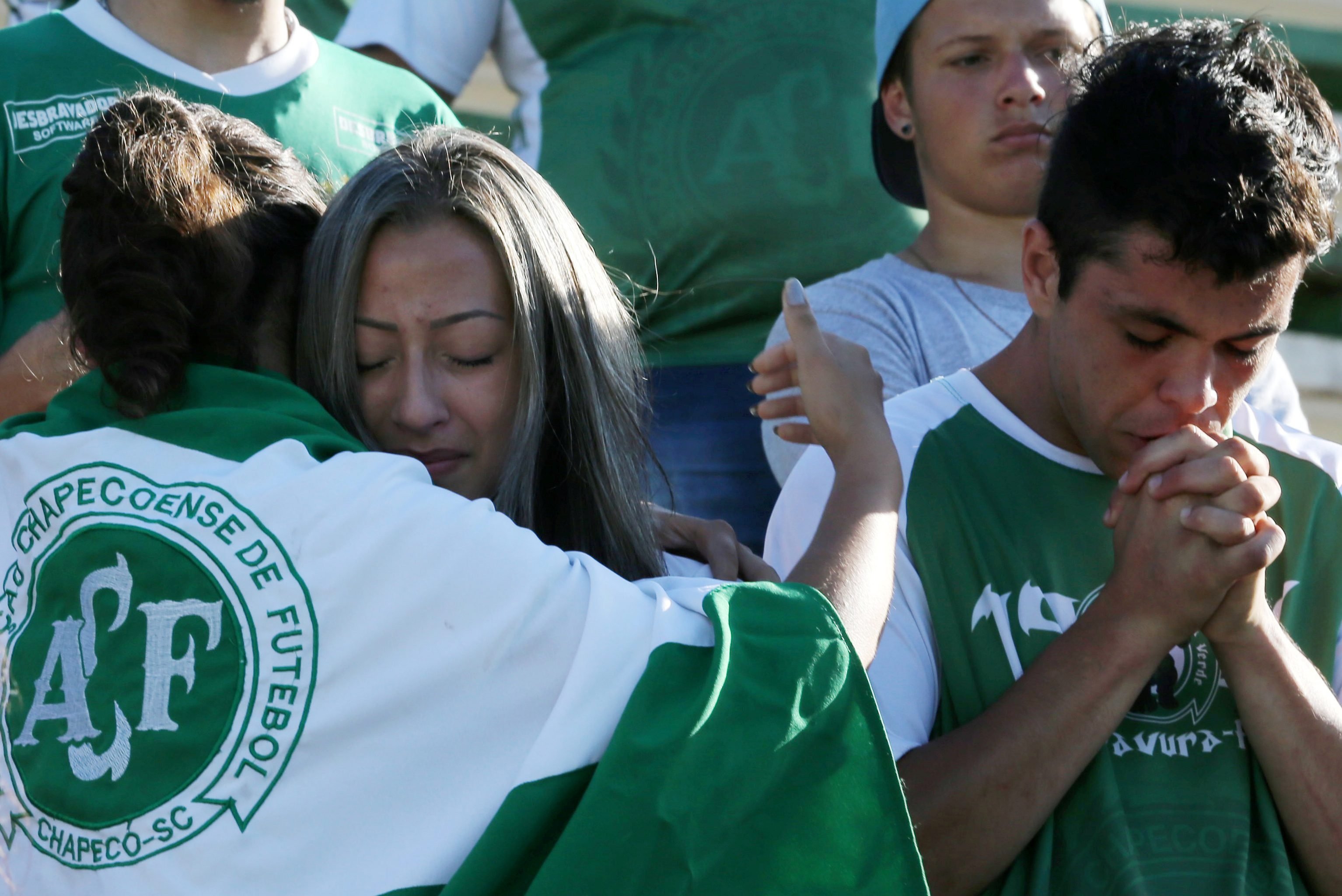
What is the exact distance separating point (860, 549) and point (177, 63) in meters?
1.52

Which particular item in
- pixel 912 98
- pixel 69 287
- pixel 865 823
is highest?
pixel 912 98

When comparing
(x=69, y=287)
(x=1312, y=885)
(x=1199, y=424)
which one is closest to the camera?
(x=69, y=287)

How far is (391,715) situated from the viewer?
61.4 inches

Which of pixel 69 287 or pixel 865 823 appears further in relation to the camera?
pixel 69 287

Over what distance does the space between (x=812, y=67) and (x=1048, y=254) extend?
3.63 feet

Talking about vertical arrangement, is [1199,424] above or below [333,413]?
above

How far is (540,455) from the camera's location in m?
2.14

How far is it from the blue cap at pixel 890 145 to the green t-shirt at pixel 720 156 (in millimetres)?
42

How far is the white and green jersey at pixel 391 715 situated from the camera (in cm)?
152

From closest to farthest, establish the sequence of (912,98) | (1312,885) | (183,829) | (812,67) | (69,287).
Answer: (183,829) → (69,287) → (1312,885) → (912,98) → (812,67)

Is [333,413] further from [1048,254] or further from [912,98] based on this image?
[912,98]

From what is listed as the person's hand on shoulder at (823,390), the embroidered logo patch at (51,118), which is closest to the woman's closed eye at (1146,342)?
the person's hand on shoulder at (823,390)

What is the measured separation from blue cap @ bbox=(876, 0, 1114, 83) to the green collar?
62.2 inches

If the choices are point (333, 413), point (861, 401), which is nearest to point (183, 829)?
point (333, 413)
